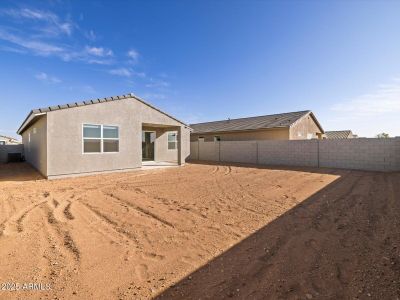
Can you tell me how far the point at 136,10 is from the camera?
10.9 metres

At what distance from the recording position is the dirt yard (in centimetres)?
252

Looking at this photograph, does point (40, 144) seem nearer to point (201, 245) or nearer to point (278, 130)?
point (201, 245)

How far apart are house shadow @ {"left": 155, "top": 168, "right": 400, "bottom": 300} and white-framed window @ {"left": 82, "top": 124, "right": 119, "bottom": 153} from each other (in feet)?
30.9

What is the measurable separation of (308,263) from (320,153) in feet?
41.9

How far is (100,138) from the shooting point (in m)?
10.9

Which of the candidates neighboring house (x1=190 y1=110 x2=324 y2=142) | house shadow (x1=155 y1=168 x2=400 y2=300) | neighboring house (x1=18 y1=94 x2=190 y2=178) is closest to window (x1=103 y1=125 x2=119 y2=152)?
neighboring house (x1=18 y1=94 x2=190 y2=178)

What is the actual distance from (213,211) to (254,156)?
12.5m

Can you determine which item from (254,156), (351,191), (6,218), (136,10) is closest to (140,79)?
(136,10)

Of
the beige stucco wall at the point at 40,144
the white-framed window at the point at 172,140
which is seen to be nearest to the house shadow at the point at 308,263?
the beige stucco wall at the point at 40,144

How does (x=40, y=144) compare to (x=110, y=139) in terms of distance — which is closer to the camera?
(x=40, y=144)

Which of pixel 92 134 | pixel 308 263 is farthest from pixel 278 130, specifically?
pixel 308 263

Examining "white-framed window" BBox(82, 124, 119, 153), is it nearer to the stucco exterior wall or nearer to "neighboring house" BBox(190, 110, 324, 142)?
"neighboring house" BBox(190, 110, 324, 142)

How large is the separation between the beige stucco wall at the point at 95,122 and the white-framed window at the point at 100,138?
0.20m

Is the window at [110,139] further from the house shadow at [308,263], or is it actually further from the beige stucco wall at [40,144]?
the house shadow at [308,263]
